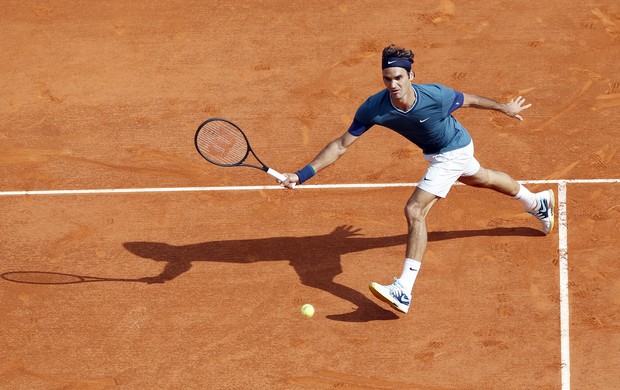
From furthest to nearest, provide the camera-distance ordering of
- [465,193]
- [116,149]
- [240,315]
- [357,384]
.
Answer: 1. [116,149]
2. [465,193]
3. [240,315]
4. [357,384]

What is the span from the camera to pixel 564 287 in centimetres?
1164

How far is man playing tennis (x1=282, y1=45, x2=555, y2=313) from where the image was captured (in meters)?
10.8

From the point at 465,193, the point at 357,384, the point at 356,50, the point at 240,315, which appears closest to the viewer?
the point at 357,384

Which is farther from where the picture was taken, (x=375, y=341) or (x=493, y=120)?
(x=493, y=120)

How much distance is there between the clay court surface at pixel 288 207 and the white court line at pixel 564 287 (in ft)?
0.07

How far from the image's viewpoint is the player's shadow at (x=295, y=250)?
478 inches

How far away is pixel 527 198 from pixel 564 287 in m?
1.01

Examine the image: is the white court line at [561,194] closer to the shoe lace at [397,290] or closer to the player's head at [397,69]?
the shoe lace at [397,290]

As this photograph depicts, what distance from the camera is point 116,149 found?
44.7ft

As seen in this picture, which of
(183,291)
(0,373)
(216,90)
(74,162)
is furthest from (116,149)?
(0,373)

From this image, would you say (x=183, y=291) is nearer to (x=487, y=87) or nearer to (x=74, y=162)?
(x=74, y=162)

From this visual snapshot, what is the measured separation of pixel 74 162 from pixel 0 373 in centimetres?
308

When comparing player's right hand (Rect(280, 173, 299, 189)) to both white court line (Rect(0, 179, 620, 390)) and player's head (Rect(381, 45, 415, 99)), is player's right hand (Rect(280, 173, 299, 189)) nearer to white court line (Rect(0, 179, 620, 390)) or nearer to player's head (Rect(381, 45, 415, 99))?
player's head (Rect(381, 45, 415, 99))

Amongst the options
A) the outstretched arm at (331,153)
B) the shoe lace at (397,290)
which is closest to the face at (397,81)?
the outstretched arm at (331,153)
